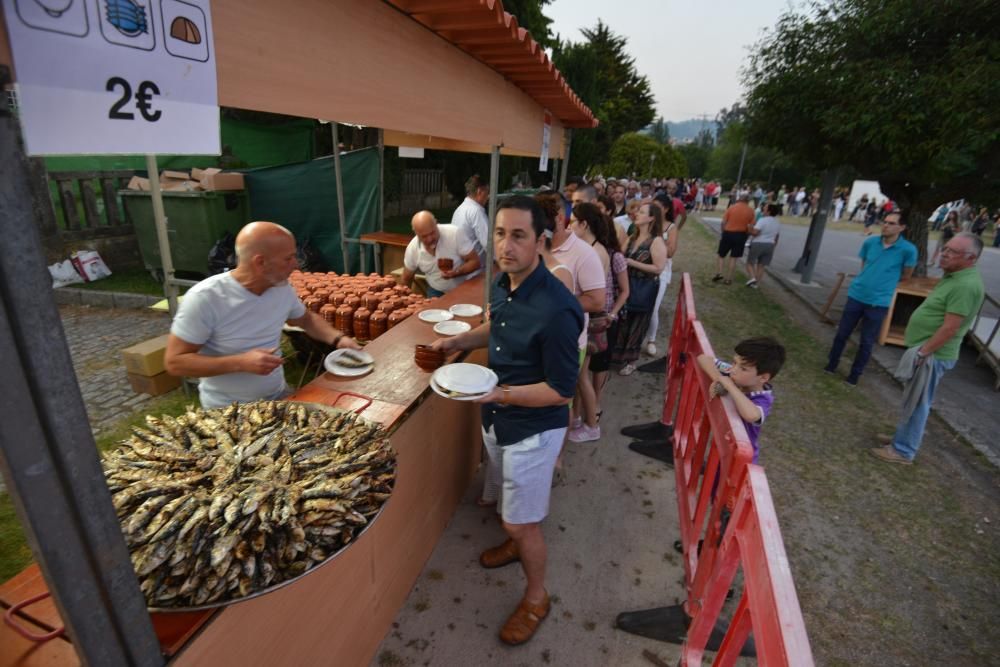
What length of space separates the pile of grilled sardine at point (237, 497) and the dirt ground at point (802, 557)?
69.6 inches

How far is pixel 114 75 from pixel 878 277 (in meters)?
7.66

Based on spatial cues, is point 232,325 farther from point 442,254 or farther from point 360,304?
point 442,254

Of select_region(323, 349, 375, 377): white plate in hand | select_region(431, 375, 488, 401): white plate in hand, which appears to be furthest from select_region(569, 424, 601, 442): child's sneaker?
select_region(431, 375, 488, 401): white plate in hand

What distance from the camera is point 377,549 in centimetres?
257

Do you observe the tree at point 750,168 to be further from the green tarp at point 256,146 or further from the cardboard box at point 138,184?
the cardboard box at point 138,184

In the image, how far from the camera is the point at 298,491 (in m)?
1.53

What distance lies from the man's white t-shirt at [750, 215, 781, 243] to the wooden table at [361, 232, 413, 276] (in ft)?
26.7

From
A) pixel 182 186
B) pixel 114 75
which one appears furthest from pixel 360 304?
pixel 182 186

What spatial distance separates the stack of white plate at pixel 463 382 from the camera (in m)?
2.29

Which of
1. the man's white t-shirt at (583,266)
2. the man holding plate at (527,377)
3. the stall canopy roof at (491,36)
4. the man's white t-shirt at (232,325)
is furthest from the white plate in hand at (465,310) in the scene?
the stall canopy roof at (491,36)

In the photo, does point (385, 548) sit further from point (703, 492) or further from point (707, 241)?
point (707, 241)

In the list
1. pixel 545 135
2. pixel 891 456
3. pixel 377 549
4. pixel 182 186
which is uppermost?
pixel 545 135

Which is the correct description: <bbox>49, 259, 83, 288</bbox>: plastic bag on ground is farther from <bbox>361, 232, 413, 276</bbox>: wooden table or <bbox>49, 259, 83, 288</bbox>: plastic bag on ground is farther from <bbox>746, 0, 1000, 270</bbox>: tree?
<bbox>746, 0, 1000, 270</bbox>: tree

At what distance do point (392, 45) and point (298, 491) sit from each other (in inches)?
68.4
